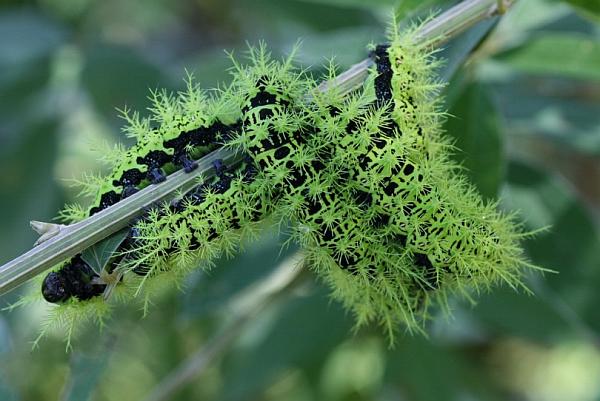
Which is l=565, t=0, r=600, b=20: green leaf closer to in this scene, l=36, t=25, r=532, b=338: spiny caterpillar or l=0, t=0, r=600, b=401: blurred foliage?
l=0, t=0, r=600, b=401: blurred foliage

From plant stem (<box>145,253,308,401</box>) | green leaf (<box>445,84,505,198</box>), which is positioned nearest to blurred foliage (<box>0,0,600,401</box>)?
green leaf (<box>445,84,505,198</box>)

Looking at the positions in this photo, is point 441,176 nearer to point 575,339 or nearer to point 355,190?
point 355,190

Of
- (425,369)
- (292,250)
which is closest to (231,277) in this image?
(292,250)

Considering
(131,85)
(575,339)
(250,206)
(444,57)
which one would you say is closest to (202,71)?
(131,85)

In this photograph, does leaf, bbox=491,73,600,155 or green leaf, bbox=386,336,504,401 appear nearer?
leaf, bbox=491,73,600,155

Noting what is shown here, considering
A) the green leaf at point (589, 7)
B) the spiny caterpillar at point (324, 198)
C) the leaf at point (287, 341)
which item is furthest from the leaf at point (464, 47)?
the leaf at point (287, 341)

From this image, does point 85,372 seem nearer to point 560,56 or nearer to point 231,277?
point 231,277

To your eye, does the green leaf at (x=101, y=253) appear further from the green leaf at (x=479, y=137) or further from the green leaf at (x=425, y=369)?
the green leaf at (x=425, y=369)
